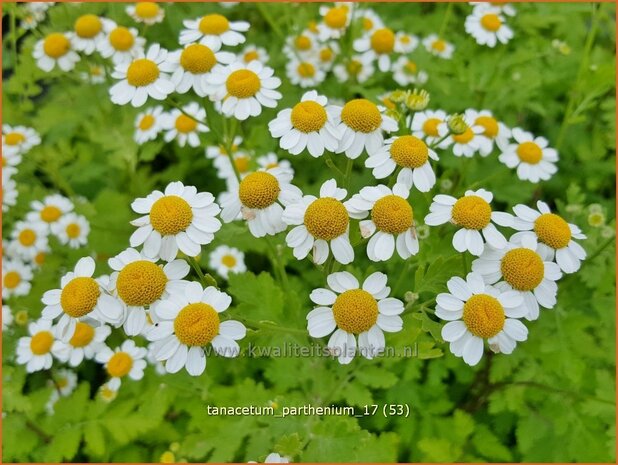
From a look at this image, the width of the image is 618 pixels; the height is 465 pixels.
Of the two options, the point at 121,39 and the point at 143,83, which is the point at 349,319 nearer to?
the point at 143,83

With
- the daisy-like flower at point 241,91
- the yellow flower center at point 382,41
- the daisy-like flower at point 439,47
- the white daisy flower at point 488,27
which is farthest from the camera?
the daisy-like flower at point 439,47

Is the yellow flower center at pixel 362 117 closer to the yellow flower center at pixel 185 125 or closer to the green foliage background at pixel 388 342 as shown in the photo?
the green foliage background at pixel 388 342

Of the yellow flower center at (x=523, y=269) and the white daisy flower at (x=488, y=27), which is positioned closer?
the yellow flower center at (x=523, y=269)

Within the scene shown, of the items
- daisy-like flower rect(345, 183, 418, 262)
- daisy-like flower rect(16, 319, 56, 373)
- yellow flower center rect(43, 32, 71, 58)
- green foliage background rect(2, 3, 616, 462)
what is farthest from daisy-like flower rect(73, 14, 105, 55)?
daisy-like flower rect(345, 183, 418, 262)

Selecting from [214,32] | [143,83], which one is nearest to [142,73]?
[143,83]

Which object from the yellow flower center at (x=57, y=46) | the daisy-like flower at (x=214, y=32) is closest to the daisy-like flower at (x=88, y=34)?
the yellow flower center at (x=57, y=46)

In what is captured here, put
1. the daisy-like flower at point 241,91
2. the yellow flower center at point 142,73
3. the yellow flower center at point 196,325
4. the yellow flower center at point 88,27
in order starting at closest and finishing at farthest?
the yellow flower center at point 196,325 → the daisy-like flower at point 241,91 → the yellow flower center at point 142,73 → the yellow flower center at point 88,27
